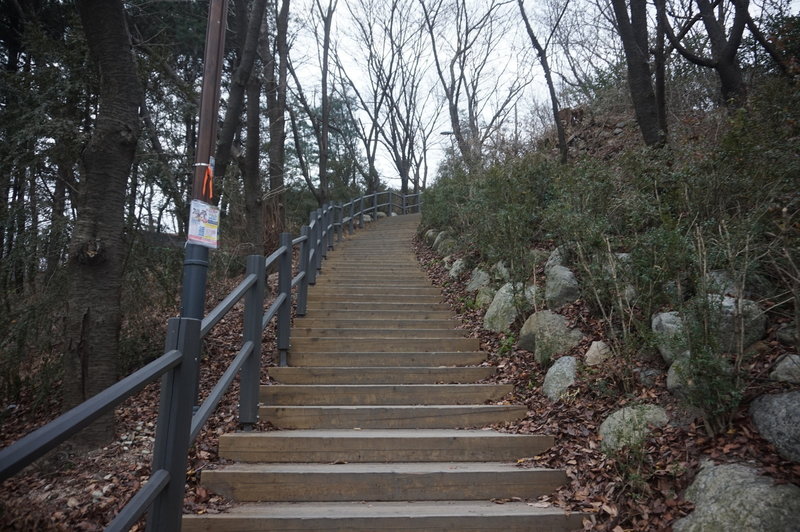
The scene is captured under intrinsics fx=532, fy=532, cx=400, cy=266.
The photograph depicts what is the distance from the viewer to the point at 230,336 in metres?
7.22

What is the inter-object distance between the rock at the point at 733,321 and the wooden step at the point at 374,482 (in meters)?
1.39

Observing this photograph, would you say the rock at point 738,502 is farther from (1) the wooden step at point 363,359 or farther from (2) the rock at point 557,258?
(2) the rock at point 557,258

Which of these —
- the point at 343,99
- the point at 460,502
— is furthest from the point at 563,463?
the point at 343,99

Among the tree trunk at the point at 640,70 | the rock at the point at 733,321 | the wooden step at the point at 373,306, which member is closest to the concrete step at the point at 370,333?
the wooden step at the point at 373,306

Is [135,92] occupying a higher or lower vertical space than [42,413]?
higher

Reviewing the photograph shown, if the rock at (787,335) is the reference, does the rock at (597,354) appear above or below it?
below

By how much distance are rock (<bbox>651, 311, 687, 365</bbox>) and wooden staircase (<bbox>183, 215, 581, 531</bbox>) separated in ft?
3.52

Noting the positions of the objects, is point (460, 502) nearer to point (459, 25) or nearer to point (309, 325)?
point (309, 325)

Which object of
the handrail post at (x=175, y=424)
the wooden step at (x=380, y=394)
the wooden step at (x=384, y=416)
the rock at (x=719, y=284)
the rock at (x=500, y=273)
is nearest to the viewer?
the handrail post at (x=175, y=424)

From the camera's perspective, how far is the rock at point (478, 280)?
7676 millimetres

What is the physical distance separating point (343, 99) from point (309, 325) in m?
23.3

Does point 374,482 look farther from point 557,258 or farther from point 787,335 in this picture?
point 557,258

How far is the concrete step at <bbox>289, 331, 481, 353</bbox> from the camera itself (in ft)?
19.5

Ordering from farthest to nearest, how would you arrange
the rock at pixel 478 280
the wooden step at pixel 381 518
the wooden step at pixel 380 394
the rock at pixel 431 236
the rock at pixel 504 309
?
the rock at pixel 431 236 → the rock at pixel 478 280 → the rock at pixel 504 309 → the wooden step at pixel 380 394 → the wooden step at pixel 381 518
